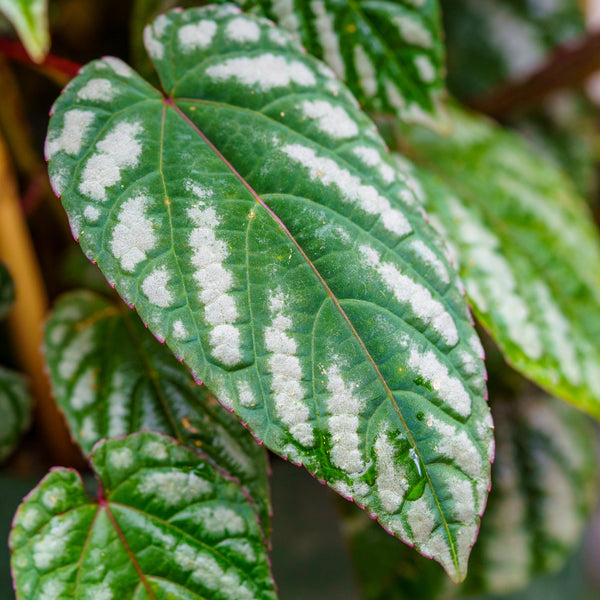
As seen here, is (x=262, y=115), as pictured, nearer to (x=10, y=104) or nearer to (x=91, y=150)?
(x=91, y=150)

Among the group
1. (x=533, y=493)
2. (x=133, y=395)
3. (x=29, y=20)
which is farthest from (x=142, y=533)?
(x=533, y=493)

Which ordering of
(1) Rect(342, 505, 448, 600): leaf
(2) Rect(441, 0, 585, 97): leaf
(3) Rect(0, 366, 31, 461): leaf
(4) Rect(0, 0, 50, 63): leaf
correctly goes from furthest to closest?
(2) Rect(441, 0, 585, 97): leaf, (1) Rect(342, 505, 448, 600): leaf, (3) Rect(0, 366, 31, 461): leaf, (4) Rect(0, 0, 50, 63): leaf

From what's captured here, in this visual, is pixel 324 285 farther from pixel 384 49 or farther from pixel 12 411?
pixel 12 411

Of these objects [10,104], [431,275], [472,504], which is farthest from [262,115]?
[10,104]

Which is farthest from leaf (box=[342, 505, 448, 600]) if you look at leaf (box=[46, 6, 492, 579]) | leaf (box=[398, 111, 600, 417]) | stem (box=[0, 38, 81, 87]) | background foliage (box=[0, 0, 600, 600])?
stem (box=[0, 38, 81, 87])

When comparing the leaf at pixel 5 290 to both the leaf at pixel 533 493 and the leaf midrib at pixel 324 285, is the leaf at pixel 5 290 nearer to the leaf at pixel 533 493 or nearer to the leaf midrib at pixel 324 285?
the leaf midrib at pixel 324 285

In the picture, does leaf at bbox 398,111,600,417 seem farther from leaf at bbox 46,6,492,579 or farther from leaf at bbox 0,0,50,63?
leaf at bbox 0,0,50,63
